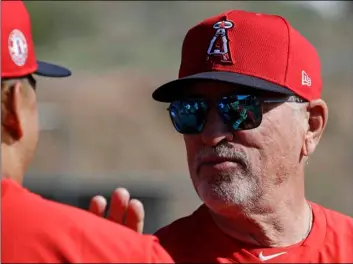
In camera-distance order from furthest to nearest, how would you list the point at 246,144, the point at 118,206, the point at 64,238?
the point at 246,144 → the point at 118,206 → the point at 64,238

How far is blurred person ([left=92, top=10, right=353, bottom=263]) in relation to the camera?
112 inches

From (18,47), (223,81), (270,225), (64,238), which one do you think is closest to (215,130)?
(223,81)

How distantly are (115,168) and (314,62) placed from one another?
12.4m

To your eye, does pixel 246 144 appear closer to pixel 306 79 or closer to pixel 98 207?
pixel 306 79

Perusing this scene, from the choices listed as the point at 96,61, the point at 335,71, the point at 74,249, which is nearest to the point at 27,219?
the point at 74,249

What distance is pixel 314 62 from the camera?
10.3 ft

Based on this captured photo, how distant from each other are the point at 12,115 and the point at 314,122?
50.0 inches

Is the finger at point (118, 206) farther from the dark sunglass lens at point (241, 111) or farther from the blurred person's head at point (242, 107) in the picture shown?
the dark sunglass lens at point (241, 111)

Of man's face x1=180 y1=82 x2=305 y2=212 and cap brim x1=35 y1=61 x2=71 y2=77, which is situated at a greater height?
cap brim x1=35 y1=61 x2=71 y2=77

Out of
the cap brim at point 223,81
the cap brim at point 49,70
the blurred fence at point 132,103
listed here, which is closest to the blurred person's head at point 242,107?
the cap brim at point 223,81

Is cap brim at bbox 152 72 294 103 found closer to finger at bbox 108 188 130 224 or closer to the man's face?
the man's face

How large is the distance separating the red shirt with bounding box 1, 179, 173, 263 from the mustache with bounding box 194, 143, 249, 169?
0.76 m

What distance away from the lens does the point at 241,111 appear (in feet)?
9.32

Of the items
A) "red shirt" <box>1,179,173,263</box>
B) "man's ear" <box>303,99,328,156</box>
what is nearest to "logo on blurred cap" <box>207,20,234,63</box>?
"man's ear" <box>303,99,328,156</box>
